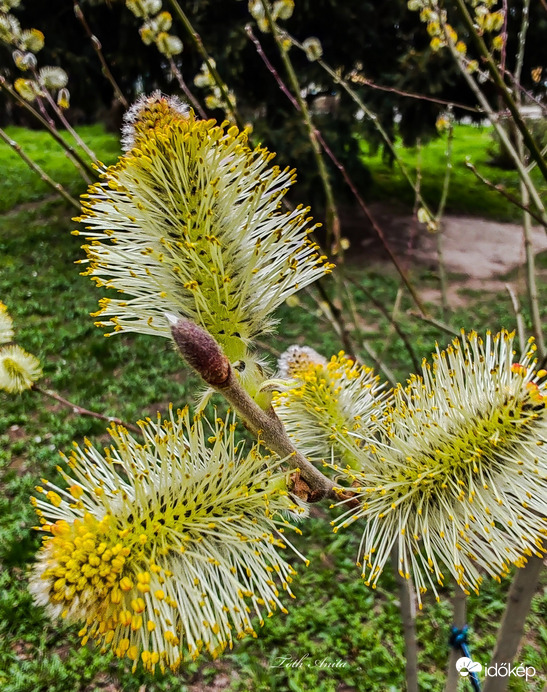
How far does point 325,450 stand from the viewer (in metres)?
1.03

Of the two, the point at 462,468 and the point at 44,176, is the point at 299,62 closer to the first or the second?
the point at 44,176

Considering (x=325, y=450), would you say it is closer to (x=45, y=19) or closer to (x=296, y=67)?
(x=296, y=67)

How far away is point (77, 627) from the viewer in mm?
2662

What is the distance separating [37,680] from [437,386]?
2.58 metres

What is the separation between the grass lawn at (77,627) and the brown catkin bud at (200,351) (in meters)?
0.50

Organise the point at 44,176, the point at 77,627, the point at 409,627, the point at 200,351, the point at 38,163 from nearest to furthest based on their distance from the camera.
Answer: the point at 200,351 < the point at 44,176 < the point at 409,627 < the point at 77,627 < the point at 38,163

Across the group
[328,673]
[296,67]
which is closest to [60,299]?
[296,67]

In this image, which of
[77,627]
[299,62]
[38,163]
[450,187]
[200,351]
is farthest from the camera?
[450,187]

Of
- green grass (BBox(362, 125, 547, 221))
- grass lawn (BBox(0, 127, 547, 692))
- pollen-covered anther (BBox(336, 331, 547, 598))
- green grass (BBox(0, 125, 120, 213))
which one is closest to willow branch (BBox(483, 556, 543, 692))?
pollen-covered anther (BBox(336, 331, 547, 598))

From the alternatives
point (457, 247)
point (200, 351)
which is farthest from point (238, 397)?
point (457, 247)

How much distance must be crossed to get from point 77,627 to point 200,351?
2.61 m

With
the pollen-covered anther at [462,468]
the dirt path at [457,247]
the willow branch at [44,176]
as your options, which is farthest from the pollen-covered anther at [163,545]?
the dirt path at [457,247]

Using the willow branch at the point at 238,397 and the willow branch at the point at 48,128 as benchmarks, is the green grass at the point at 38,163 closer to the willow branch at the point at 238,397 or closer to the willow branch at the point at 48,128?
the willow branch at the point at 48,128

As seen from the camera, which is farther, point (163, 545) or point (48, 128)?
point (48, 128)
